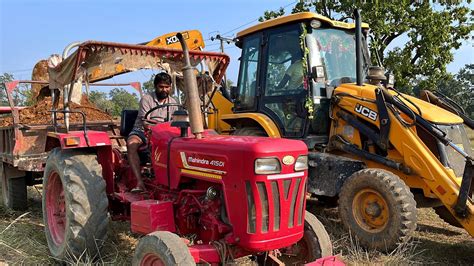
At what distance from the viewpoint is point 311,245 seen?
338 centimetres

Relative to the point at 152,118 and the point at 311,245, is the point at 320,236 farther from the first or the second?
the point at 152,118

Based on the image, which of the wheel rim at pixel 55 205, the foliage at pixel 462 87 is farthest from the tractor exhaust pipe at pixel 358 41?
the foliage at pixel 462 87

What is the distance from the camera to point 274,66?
19.9ft

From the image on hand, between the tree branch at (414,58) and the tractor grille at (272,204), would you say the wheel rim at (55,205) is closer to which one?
the tractor grille at (272,204)

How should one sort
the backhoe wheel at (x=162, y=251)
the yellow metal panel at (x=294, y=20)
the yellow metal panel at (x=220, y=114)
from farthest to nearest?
1. the yellow metal panel at (x=220, y=114)
2. the yellow metal panel at (x=294, y=20)
3. the backhoe wheel at (x=162, y=251)

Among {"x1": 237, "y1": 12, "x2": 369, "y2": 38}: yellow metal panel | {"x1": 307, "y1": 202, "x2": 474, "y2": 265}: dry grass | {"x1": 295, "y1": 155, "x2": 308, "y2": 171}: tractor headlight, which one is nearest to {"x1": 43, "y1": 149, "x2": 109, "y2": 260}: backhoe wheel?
{"x1": 295, "y1": 155, "x2": 308, "y2": 171}: tractor headlight

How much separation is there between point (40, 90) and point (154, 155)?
4.76m

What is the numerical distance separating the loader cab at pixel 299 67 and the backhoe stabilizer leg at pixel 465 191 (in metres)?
1.88

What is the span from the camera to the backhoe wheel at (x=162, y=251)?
282 cm

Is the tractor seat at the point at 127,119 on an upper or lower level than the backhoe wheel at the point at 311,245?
upper

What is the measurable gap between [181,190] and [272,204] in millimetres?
917

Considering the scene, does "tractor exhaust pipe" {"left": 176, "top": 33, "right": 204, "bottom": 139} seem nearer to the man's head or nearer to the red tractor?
the red tractor

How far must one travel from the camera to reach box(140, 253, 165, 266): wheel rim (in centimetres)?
300

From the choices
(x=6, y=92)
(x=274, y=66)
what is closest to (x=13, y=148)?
(x=6, y=92)
